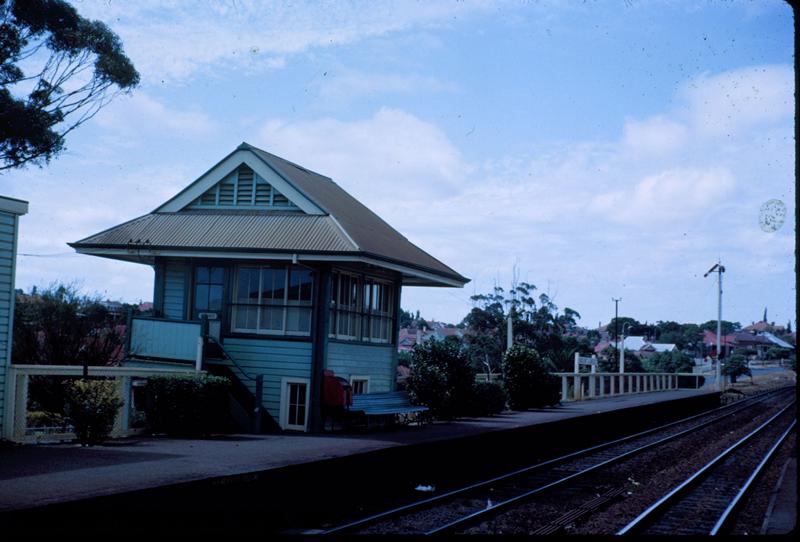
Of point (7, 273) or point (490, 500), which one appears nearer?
point (490, 500)

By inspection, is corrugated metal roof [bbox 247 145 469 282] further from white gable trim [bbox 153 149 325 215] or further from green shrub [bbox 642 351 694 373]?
green shrub [bbox 642 351 694 373]

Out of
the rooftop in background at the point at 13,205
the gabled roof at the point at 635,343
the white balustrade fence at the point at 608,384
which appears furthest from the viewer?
the gabled roof at the point at 635,343

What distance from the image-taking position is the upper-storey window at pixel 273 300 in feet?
62.5

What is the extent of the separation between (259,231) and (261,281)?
1101mm

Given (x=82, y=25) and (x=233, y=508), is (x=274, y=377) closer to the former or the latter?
(x=233, y=508)

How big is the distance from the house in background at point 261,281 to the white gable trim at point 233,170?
0.02 metres

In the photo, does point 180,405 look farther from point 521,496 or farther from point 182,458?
point 521,496

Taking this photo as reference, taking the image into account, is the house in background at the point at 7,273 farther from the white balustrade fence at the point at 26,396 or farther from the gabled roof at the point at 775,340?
the gabled roof at the point at 775,340

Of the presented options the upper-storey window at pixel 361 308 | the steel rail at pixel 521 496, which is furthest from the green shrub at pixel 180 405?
the steel rail at pixel 521 496

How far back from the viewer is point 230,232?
63.8 ft

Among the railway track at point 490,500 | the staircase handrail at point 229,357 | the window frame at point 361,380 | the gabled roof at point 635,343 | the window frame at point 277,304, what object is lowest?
the railway track at point 490,500

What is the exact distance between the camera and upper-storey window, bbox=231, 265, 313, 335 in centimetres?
1906

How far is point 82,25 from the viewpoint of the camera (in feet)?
93.4

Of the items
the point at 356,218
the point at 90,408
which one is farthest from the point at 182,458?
the point at 356,218
